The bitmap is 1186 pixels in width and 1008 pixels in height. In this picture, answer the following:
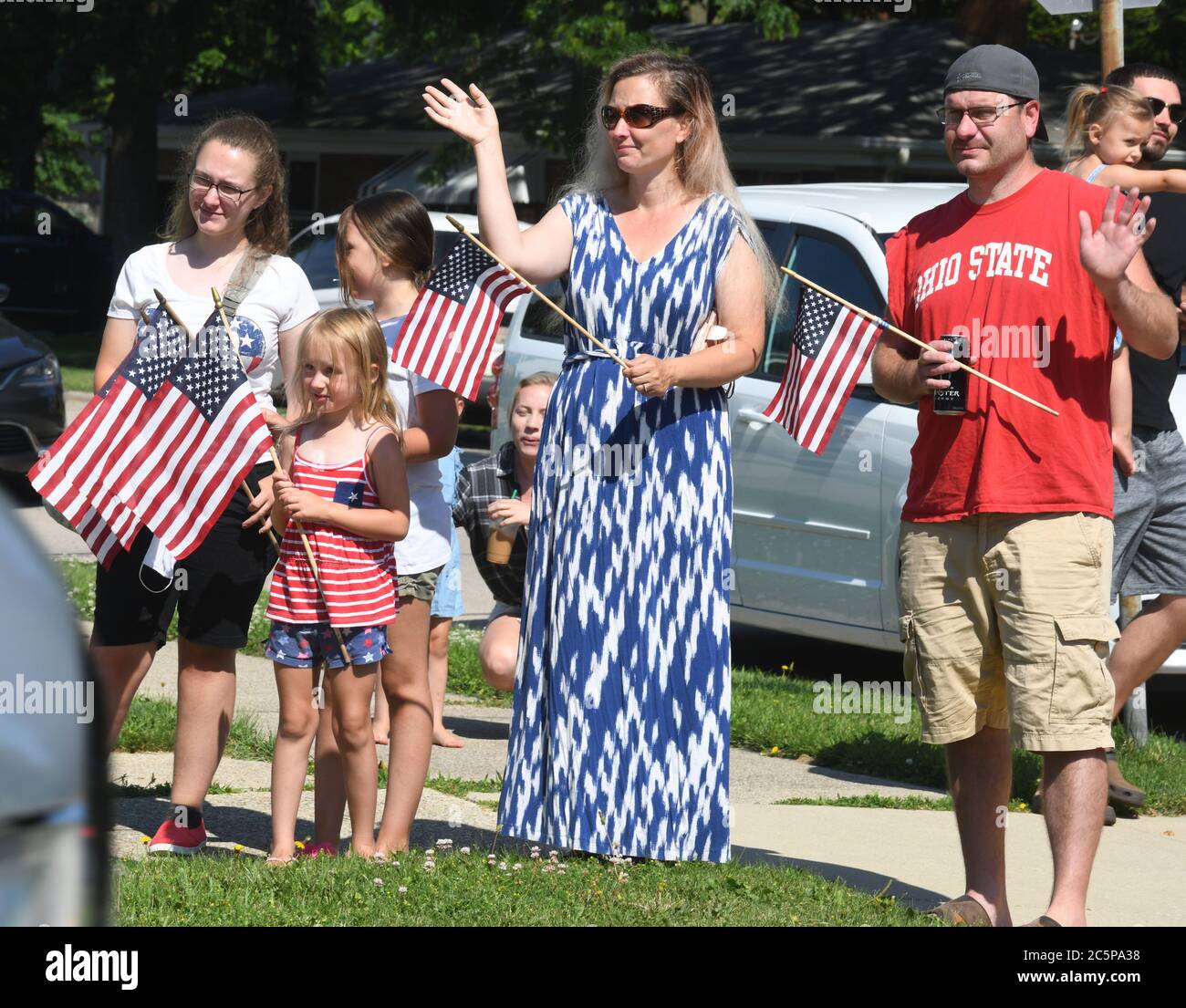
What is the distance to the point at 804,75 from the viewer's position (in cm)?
3011

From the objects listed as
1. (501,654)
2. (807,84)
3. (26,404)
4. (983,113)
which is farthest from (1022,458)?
(807,84)

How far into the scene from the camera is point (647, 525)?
484 centimetres

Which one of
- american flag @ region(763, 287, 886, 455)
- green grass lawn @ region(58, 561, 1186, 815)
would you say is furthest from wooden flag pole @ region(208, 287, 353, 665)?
green grass lawn @ region(58, 561, 1186, 815)

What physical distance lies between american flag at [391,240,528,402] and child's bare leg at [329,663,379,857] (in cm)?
82

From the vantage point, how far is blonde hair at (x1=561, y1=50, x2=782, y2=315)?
15.8 feet

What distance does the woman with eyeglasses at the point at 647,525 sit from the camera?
481cm

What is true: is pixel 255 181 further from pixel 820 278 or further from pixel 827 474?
pixel 820 278

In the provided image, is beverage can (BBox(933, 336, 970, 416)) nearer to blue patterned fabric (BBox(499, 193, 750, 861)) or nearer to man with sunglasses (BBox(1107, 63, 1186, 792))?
blue patterned fabric (BBox(499, 193, 750, 861))

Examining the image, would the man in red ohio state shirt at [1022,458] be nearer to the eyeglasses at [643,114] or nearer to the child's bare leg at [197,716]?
the eyeglasses at [643,114]

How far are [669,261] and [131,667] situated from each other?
76.3 inches

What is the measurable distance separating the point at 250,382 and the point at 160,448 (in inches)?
12.5

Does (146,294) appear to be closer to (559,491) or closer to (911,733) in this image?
(559,491)

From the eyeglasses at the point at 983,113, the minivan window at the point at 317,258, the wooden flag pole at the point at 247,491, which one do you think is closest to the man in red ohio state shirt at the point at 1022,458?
the eyeglasses at the point at 983,113
